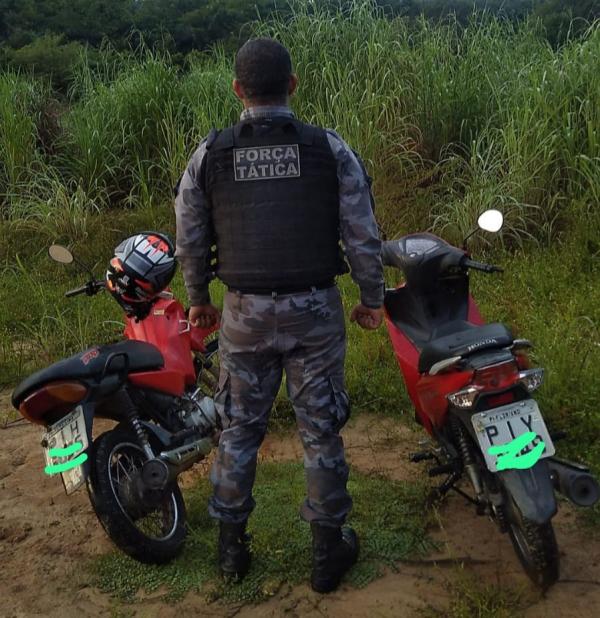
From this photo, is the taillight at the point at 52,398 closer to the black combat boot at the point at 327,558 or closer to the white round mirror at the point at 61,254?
the white round mirror at the point at 61,254

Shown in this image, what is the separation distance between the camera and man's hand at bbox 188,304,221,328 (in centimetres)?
266

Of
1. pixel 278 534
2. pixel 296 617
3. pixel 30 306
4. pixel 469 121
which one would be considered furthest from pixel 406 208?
pixel 296 617

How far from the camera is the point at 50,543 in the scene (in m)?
2.92

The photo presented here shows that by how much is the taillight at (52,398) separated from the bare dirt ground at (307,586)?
2.03ft

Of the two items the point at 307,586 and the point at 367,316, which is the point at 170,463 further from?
the point at 367,316

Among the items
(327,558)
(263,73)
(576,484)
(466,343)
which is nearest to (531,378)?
(466,343)

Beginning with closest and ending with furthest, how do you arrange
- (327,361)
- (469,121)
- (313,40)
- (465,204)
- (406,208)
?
1. (327,361)
2. (465,204)
3. (406,208)
4. (469,121)
5. (313,40)

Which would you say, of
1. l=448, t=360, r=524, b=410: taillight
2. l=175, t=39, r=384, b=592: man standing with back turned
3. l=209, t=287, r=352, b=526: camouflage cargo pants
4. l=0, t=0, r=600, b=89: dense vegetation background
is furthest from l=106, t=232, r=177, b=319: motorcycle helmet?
l=0, t=0, r=600, b=89: dense vegetation background

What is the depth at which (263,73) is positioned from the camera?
2.31 meters

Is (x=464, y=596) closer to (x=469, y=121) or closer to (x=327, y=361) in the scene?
(x=327, y=361)

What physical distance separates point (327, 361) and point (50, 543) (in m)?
1.38

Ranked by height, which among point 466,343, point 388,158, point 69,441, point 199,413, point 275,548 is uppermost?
point 466,343

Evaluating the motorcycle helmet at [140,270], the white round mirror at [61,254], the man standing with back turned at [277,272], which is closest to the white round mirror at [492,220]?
the man standing with back turned at [277,272]

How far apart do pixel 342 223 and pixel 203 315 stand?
63cm
